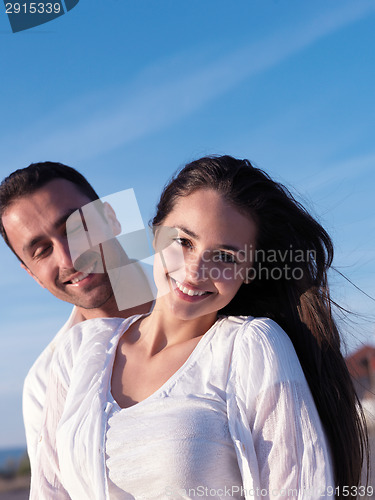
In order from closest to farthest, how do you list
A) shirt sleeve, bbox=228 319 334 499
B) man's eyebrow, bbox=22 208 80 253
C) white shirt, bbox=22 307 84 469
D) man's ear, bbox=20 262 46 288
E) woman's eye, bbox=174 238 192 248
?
1. shirt sleeve, bbox=228 319 334 499
2. woman's eye, bbox=174 238 192 248
3. white shirt, bbox=22 307 84 469
4. man's eyebrow, bbox=22 208 80 253
5. man's ear, bbox=20 262 46 288

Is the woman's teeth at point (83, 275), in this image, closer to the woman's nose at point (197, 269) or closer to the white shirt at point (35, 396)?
the white shirt at point (35, 396)

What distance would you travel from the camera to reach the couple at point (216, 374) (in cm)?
200

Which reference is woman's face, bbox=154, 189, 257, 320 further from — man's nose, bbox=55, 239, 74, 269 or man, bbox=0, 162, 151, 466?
man's nose, bbox=55, 239, 74, 269

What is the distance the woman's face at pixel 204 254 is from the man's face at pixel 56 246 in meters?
1.08

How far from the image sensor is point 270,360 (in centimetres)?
204

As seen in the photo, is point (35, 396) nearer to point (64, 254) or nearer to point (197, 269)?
point (64, 254)

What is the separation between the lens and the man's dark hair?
349 cm

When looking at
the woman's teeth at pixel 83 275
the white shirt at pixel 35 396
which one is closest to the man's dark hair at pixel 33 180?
the woman's teeth at pixel 83 275

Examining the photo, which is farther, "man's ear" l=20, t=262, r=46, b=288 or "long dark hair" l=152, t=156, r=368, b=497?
"man's ear" l=20, t=262, r=46, b=288

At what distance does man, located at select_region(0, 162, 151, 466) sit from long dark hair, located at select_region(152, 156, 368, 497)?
2.96ft

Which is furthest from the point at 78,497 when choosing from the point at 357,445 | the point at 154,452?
the point at 357,445

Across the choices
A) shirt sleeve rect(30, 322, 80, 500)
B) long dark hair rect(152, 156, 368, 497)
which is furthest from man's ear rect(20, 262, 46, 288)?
long dark hair rect(152, 156, 368, 497)

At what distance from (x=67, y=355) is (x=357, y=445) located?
4.07 ft

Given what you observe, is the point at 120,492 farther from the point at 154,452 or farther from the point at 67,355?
the point at 67,355
